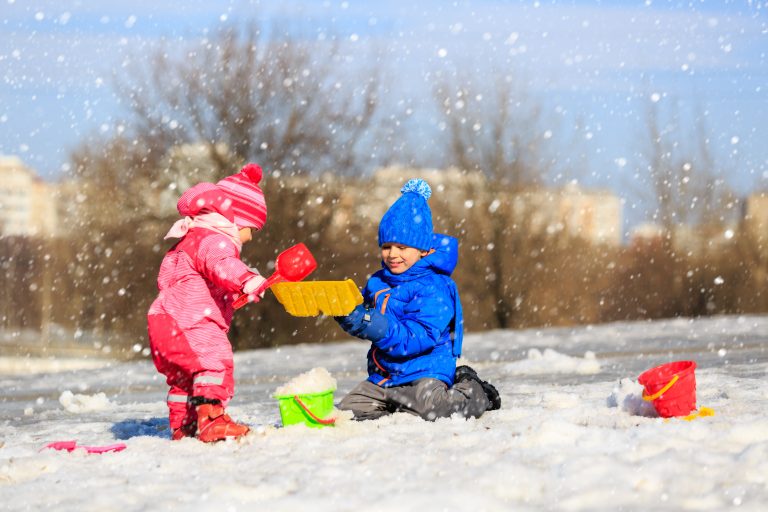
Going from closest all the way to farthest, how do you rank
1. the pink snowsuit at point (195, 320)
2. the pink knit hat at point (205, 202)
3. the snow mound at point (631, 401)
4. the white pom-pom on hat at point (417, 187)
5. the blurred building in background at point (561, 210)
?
the pink snowsuit at point (195, 320) → the pink knit hat at point (205, 202) → the snow mound at point (631, 401) → the white pom-pom on hat at point (417, 187) → the blurred building in background at point (561, 210)

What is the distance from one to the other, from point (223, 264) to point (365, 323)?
32.0 inches

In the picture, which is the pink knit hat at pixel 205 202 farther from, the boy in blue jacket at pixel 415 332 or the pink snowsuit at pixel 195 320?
the boy in blue jacket at pixel 415 332

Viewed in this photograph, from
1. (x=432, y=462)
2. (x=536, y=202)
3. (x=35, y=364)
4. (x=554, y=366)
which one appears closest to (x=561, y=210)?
(x=536, y=202)

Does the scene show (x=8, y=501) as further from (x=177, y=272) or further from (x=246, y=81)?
(x=246, y=81)

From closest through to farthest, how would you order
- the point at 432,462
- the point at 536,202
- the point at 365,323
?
the point at 432,462
the point at 365,323
the point at 536,202

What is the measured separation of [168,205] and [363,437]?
1865cm

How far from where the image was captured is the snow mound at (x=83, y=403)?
7320 millimetres

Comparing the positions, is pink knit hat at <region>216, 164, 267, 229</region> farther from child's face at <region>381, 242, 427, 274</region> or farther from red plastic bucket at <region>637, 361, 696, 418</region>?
red plastic bucket at <region>637, 361, 696, 418</region>

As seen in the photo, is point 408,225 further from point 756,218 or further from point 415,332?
point 756,218

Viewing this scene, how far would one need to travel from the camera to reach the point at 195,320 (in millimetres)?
5031

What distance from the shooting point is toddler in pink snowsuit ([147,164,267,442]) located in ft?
16.1

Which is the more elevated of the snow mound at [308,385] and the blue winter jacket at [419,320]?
the blue winter jacket at [419,320]

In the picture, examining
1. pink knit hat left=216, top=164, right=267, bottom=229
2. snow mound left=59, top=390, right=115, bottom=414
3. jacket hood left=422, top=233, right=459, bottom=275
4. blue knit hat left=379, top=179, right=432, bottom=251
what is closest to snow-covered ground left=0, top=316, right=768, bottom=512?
snow mound left=59, top=390, right=115, bottom=414

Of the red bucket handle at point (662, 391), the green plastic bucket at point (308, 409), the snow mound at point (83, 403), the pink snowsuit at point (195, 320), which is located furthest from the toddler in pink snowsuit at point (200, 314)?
the snow mound at point (83, 403)
